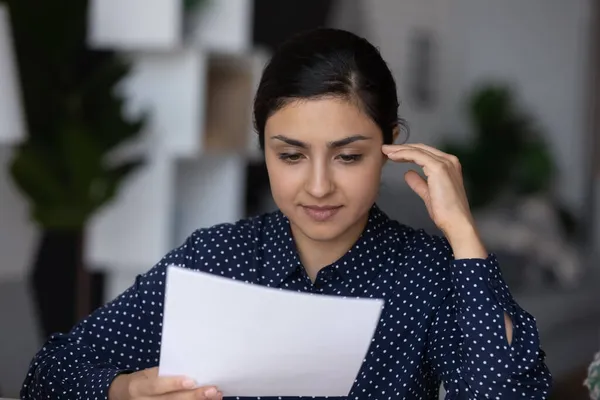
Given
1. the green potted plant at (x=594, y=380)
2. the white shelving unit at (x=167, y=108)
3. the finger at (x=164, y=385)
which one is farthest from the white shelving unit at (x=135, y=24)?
the finger at (x=164, y=385)

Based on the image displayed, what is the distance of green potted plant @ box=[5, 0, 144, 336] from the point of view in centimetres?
282

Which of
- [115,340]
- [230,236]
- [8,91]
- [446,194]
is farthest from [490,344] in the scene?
[8,91]

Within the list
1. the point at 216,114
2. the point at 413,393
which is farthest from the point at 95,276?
the point at 413,393

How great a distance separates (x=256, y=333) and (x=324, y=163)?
28cm

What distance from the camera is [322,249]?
1.34m

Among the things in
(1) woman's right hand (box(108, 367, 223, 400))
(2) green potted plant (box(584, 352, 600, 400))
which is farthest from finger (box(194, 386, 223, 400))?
(2) green potted plant (box(584, 352, 600, 400))

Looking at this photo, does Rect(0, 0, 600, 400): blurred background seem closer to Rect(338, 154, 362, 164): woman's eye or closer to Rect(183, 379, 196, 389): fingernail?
Rect(338, 154, 362, 164): woman's eye

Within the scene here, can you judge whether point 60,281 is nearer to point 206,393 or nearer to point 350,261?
point 350,261

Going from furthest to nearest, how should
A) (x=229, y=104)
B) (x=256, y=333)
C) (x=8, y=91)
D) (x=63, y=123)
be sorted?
1. (x=229, y=104)
2. (x=63, y=123)
3. (x=8, y=91)
4. (x=256, y=333)

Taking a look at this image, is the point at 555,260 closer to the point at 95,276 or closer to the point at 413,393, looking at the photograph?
the point at 95,276

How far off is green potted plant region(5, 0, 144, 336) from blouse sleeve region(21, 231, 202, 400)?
1.55 meters

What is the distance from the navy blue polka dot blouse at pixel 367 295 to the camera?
1.21 m

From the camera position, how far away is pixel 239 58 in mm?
3406

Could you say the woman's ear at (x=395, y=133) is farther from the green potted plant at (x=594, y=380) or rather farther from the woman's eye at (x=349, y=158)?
the green potted plant at (x=594, y=380)
